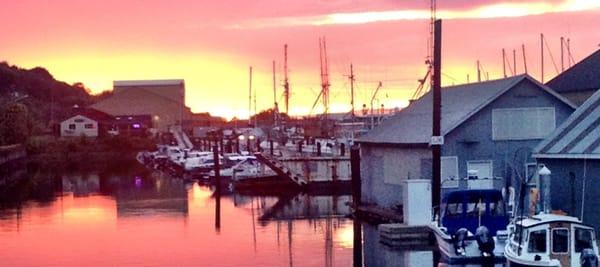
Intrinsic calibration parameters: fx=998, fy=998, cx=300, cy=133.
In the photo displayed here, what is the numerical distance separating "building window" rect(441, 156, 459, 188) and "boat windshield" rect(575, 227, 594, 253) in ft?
42.5

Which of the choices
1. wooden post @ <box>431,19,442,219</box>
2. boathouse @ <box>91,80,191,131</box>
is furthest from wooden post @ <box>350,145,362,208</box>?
boathouse @ <box>91,80,191,131</box>

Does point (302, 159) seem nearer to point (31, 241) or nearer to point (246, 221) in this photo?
point (246, 221)

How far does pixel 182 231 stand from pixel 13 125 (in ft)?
236

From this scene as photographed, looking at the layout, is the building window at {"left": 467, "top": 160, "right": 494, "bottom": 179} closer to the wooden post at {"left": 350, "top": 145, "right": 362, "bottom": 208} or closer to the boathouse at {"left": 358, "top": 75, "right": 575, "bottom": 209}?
the boathouse at {"left": 358, "top": 75, "right": 575, "bottom": 209}

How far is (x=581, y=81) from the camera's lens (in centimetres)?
5000

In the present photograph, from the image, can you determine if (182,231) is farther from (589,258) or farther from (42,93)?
(42,93)

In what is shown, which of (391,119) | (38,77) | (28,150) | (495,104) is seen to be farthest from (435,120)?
(38,77)

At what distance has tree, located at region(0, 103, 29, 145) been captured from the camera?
10531 centimetres

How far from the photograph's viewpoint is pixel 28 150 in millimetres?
112062

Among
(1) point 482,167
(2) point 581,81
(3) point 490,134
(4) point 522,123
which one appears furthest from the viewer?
(2) point 581,81

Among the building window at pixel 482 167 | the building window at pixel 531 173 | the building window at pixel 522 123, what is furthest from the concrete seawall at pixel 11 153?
the building window at pixel 531 173

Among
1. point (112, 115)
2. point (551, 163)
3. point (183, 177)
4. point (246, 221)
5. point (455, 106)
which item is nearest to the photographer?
point (551, 163)

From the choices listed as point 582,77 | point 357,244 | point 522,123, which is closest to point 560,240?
point 357,244

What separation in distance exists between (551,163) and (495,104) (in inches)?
301
